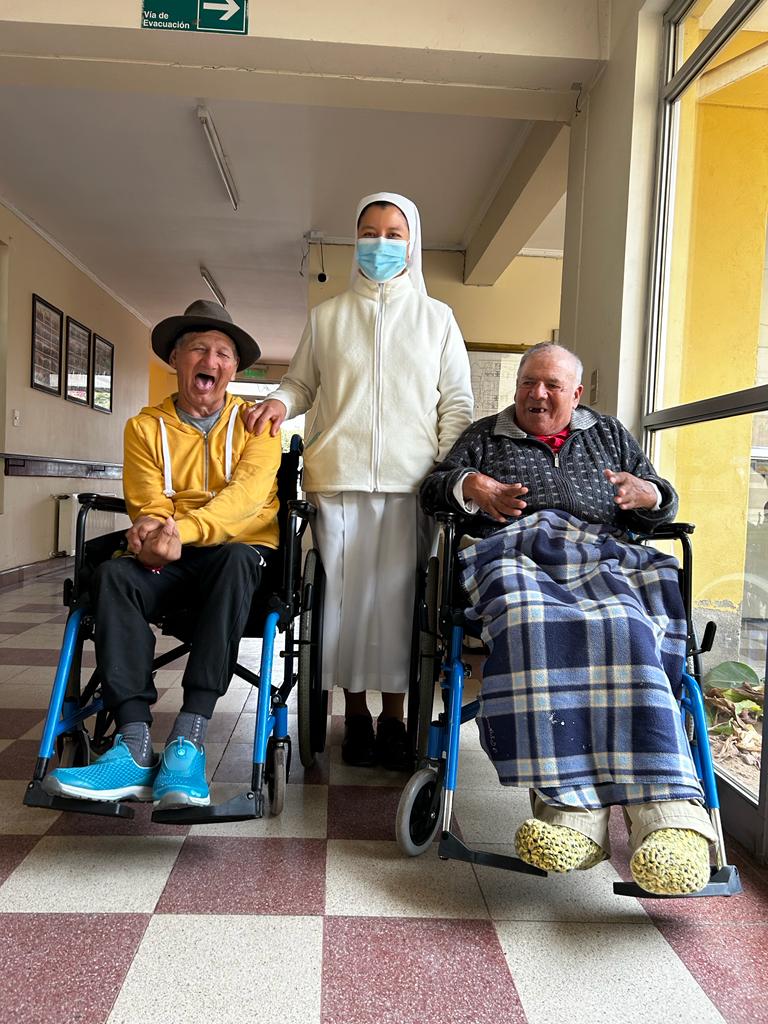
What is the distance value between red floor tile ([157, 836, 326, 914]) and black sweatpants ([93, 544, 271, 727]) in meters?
0.28

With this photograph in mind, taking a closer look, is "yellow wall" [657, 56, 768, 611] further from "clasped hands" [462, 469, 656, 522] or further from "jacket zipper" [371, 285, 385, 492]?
"jacket zipper" [371, 285, 385, 492]

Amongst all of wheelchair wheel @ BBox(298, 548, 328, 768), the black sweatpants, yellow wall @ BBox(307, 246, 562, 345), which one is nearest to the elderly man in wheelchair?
wheelchair wheel @ BBox(298, 548, 328, 768)

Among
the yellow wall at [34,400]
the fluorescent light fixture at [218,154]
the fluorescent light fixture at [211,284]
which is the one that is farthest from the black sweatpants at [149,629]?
the fluorescent light fixture at [211,284]

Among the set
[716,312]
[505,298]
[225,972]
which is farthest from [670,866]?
[505,298]

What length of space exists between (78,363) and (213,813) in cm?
660

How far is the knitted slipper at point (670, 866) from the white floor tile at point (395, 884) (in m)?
0.32

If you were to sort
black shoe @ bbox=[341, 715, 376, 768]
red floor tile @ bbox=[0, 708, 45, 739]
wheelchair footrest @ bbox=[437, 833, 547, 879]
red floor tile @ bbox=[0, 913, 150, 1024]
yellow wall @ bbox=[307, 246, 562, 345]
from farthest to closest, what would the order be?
yellow wall @ bbox=[307, 246, 562, 345], red floor tile @ bbox=[0, 708, 45, 739], black shoe @ bbox=[341, 715, 376, 768], wheelchair footrest @ bbox=[437, 833, 547, 879], red floor tile @ bbox=[0, 913, 150, 1024]

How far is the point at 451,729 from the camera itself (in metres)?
1.51

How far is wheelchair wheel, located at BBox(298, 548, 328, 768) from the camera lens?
1899 mm

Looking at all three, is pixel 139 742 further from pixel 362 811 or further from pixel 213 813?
pixel 362 811

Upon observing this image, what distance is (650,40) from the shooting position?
249cm

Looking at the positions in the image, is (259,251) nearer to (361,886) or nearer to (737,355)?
(737,355)

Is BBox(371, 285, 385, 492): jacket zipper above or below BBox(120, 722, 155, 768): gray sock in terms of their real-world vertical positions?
above

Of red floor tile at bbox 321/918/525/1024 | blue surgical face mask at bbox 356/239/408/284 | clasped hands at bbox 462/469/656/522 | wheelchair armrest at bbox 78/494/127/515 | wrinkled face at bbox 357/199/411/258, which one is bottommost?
red floor tile at bbox 321/918/525/1024
